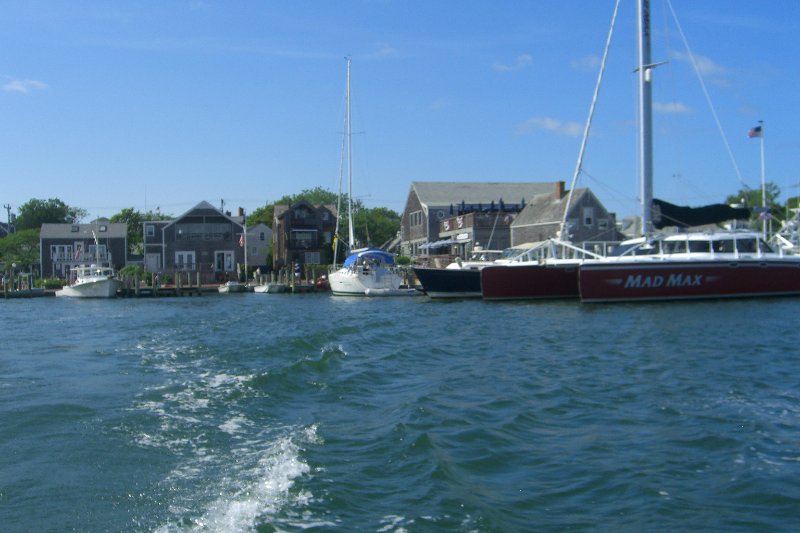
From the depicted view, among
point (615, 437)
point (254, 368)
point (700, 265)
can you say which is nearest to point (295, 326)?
point (254, 368)

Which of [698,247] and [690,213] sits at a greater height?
[690,213]

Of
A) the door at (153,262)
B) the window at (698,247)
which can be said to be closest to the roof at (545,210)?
the window at (698,247)

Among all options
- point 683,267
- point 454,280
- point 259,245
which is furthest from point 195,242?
→ point 683,267

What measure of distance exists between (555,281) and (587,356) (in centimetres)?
1893

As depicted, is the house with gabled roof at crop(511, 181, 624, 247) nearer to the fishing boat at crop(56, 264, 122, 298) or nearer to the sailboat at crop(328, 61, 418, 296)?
the sailboat at crop(328, 61, 418, 296)

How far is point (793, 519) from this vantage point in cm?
712

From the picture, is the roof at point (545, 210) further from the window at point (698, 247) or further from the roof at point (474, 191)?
the window at point (698, 247)

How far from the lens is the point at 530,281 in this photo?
36031 millimetres

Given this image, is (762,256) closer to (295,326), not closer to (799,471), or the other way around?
(295,326)

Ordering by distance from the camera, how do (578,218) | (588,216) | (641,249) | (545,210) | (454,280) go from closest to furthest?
(641,249)
(454,280)
(578,218)
(588,216)
(545,210)

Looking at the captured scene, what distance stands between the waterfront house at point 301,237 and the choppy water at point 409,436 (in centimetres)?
5811

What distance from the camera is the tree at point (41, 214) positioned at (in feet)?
414

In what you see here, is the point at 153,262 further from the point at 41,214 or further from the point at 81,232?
the point at 41,214

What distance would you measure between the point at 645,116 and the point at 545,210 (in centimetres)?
2452
